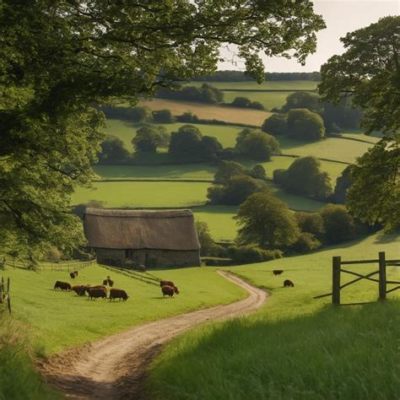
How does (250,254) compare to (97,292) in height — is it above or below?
below

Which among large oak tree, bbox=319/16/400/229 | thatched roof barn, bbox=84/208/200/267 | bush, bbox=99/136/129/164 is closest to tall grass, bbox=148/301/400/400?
large oak tree, bbox=319/16/400/229

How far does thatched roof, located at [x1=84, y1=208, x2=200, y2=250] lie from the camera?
6925 centimetres

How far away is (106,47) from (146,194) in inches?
3461

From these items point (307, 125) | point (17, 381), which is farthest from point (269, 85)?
point (17, 381)

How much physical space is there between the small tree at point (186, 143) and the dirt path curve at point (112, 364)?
9907 centimetres

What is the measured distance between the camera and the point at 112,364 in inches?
571

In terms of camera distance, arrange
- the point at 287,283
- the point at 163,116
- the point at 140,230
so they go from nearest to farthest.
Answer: the point at 287,283 < the point at 140,230 < the point at 163,116

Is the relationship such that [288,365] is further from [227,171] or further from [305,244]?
[227,171]

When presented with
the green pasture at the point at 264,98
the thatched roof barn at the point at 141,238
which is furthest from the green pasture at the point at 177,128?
the thatched roof barn at the point at 141,238

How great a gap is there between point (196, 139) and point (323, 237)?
154ft

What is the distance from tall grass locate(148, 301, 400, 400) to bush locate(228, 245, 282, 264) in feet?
200

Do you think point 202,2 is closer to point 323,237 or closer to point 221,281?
point 221,281

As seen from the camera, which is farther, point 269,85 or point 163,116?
point 269,85

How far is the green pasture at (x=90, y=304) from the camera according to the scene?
18.1m
